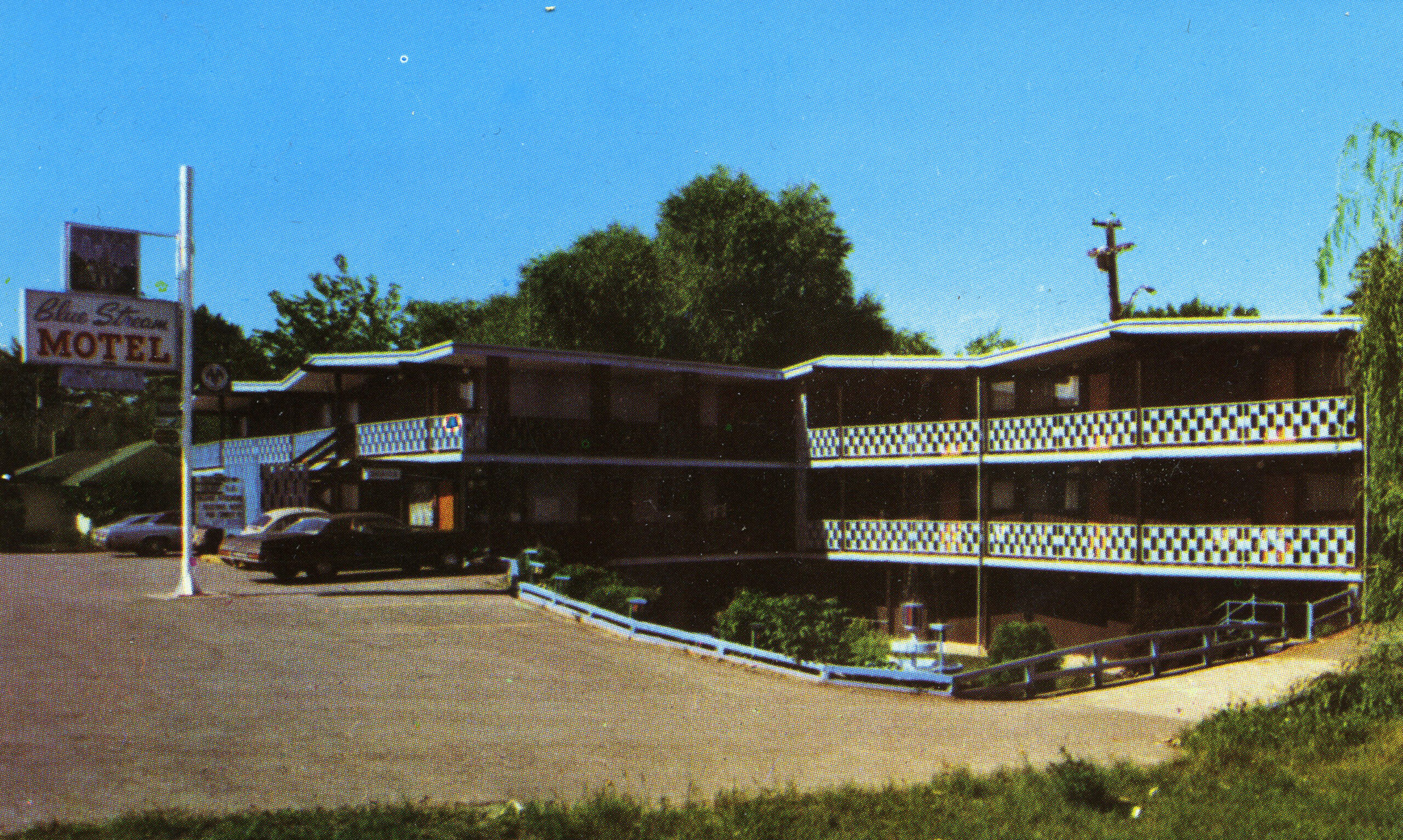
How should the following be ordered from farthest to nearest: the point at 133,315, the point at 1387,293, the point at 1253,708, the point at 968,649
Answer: the point at 968,649
the point at 133,315
the point at 1253,708
the point at 1387,293

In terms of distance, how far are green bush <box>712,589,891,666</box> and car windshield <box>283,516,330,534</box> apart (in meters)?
10.1

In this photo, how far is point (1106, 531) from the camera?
28016 millimetres

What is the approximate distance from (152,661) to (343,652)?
106 inches

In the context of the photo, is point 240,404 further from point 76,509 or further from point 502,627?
point 502,627

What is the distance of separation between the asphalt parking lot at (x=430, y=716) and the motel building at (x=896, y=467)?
8187 mm

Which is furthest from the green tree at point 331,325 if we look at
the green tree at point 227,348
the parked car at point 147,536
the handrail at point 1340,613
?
the handrail at point 1340,613

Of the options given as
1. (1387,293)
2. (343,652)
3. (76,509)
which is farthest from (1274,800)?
(76,509)

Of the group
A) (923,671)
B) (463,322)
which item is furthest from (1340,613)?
(463,322)

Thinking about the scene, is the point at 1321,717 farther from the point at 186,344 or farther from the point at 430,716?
the point at 186,344

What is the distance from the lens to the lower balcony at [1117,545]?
2430 centimetres

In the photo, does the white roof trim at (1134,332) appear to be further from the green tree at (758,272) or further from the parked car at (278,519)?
the green tree at (758,272)

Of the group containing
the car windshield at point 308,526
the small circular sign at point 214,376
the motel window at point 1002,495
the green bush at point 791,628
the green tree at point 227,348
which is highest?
the green tree at point 227,348

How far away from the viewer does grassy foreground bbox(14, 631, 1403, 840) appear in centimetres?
849

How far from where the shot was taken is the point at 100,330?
2194 centimetres
